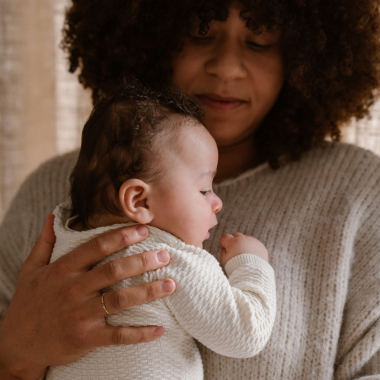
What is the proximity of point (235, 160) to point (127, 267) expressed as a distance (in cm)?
70

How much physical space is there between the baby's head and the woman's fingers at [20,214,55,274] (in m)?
0.15

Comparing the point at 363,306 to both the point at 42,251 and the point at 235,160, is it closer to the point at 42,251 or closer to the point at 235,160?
the point at 235,160

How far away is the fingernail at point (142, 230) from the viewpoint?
33.4 inches

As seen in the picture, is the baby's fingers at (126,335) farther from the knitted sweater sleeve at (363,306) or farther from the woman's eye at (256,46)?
the woman's eye at (256,46)

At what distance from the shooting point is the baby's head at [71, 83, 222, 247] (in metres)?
0.84

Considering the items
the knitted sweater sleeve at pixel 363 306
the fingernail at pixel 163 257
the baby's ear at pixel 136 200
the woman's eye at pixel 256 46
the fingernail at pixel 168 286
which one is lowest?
the knitted sweater sleeve at pixel 363 306

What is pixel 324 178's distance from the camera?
123 cm

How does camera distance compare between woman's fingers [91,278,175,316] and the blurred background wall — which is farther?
the blurred background wall

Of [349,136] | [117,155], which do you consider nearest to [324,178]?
[349,136]

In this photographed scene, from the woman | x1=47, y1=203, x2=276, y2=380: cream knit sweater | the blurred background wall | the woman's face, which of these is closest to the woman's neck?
the woman

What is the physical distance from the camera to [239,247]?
3.26ft

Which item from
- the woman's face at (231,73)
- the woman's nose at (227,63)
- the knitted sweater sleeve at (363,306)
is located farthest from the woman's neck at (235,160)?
the knitted sweater sleeve at (363,306)

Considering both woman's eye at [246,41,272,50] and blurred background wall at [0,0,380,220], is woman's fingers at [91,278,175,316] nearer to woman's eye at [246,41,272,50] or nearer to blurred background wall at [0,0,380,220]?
woman's eye at [246,41,272,50]

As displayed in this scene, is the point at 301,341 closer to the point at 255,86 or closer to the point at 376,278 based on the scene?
the point at 376,278
